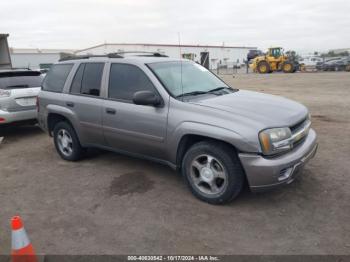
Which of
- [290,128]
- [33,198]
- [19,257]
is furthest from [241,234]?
[33,198]

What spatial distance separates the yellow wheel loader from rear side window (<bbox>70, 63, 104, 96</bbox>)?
29645 mm

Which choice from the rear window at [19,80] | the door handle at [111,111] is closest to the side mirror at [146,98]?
the door handle at [111,111]

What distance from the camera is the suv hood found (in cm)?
363

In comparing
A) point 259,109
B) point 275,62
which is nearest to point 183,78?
point 259,109

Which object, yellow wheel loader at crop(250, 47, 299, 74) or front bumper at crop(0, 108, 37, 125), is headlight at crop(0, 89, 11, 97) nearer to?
front bumper at crop(0, 108, 37, 125)

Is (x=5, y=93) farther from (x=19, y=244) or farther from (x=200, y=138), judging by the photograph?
(x=19, y=244)

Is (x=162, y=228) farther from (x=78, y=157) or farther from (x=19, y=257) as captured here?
(x=78, y=157)

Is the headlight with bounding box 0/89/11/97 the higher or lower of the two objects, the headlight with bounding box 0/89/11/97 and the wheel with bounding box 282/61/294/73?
the higher

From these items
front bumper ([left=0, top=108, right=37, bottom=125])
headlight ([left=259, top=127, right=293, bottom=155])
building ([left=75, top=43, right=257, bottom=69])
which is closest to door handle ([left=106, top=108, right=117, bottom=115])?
headlight ([left=259, top=127, right=293, bottom=155])

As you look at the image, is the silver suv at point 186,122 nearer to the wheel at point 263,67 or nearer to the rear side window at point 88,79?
the rear side window at point 88,79

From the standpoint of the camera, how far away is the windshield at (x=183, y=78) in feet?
14.3

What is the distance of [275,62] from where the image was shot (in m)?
32.6

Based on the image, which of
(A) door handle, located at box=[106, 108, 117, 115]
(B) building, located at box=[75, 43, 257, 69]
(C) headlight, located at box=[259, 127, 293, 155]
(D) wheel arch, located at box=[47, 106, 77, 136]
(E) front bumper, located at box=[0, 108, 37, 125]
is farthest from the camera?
(B) building, located at box=[75, 43, 257, 69]

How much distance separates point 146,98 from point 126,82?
0.75 meters
